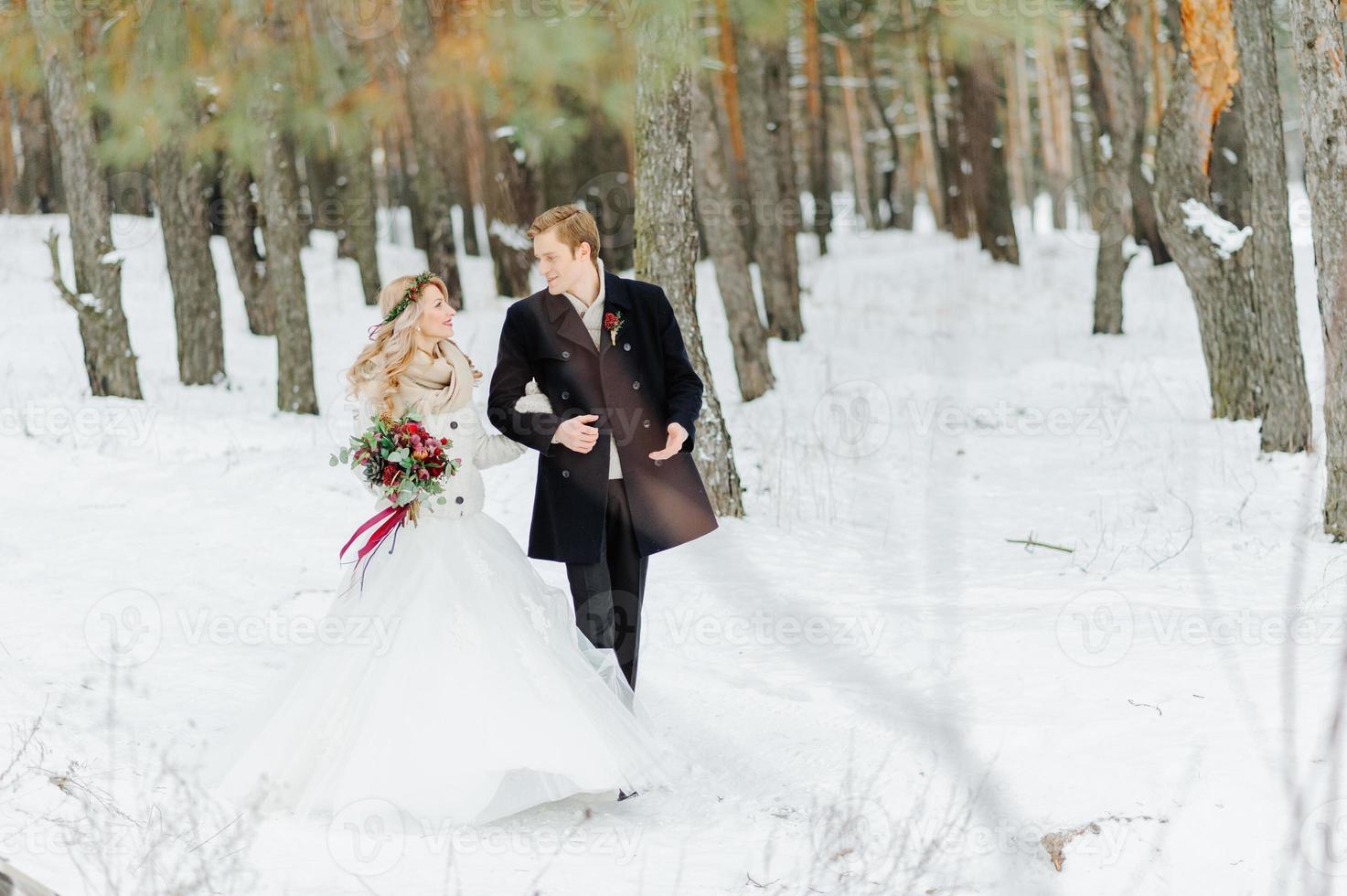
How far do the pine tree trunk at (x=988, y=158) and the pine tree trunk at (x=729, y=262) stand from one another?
9.33 metres

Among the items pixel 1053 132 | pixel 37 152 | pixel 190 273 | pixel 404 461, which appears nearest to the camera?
pixel 404 461

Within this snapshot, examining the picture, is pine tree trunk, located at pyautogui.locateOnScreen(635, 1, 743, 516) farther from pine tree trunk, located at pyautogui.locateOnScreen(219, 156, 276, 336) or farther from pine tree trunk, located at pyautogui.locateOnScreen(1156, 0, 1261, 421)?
pine tree trunk, located at pyautogui.locateOnScreen(219, 156, 276, 336)

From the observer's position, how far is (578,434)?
4629mm

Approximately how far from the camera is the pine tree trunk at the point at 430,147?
17047 millimetres

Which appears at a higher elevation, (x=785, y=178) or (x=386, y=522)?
(x=785, y=178)

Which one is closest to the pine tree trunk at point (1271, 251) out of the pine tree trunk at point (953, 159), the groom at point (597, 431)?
the groom at point (597, 431)

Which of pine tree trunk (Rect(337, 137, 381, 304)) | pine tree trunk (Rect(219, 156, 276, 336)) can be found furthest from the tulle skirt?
pine tree trunk (Rect(337, 137, 381, 304))

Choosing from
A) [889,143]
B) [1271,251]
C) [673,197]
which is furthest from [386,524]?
[889,143]

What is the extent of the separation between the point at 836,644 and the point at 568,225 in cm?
270

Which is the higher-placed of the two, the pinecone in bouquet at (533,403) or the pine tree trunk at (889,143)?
the pine tree trunk at (889,143)

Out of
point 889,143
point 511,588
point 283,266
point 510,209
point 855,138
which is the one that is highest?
point 855,138

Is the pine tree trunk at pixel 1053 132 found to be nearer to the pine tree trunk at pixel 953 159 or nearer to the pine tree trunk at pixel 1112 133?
the pine tree trunk at pixel 953 159

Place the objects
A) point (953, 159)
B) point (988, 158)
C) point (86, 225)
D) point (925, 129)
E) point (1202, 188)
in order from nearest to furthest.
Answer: point (1202, 188) < point (86, 225) < point (988, 158) < point (953, 159) < point (925, 129)

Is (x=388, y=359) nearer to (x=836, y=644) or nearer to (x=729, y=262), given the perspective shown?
(x=836, y=644)
